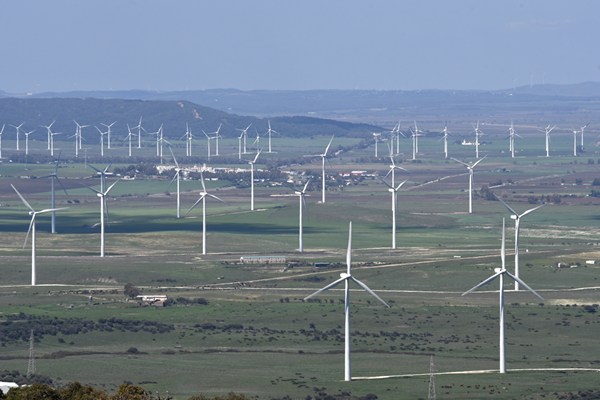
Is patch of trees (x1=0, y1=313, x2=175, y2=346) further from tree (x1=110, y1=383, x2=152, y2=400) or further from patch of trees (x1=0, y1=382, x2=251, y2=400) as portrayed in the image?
tree (x1=110, y1=383, x2=152, y2=400)

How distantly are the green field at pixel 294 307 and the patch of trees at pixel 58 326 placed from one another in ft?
0.54

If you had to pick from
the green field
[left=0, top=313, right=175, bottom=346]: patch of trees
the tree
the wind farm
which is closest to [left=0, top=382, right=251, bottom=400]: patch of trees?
the tree

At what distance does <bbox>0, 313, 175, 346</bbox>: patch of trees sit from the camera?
9175cm

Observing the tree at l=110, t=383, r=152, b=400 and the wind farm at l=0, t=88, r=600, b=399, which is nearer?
the tree at l=110, t=383, r=152, b=400

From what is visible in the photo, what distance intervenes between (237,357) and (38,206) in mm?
102835

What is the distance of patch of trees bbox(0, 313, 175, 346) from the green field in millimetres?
166

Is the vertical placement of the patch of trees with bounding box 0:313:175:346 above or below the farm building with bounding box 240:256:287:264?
below

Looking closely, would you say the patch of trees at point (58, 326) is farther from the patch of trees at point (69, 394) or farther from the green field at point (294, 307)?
the patch of trees at point (69, 394)

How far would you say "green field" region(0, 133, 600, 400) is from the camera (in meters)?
78.6

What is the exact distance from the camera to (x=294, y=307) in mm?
105750

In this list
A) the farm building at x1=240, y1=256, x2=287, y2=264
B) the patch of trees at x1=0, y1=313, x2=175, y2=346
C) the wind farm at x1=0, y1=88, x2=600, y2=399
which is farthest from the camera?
the farm building at x1=240, y1=256, x2=287, y2=264

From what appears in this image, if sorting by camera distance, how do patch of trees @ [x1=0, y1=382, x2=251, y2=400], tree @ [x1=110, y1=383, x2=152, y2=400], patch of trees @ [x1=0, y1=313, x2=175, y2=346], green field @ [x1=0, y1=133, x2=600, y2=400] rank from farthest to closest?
patch of trees @ [x1=0, y1=313, x2=175, y2=346], green field @ [x1=0, y1=133, x2=600, y2=400], patch of trees @ [x1=0, y1=382, x2=251, y2=400], tree @ [x1=110, y1=383, x2=152, y2=400]

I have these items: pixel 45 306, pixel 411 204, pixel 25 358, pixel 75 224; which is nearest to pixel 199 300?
pixel 45 306

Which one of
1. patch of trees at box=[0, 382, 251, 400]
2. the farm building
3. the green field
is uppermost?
patch of trees at box=[0, 382, 251, 400]
